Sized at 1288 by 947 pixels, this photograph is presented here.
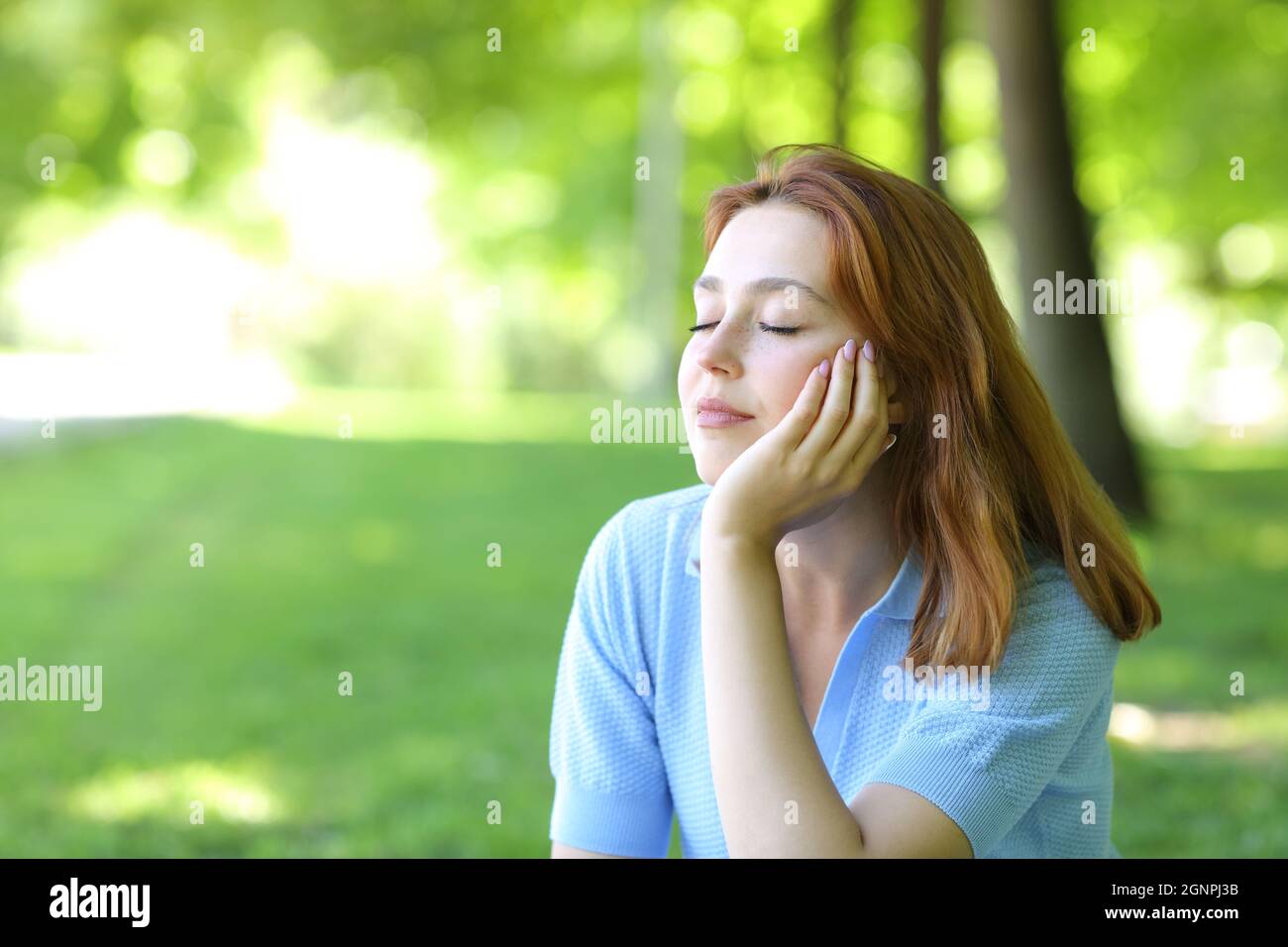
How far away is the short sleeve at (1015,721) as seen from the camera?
2.07 meters

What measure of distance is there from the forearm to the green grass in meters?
2.95

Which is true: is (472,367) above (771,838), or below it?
above

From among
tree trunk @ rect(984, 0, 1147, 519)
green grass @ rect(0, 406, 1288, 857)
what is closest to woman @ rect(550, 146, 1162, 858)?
green grass @ rect(0, 406, 1288, 857)

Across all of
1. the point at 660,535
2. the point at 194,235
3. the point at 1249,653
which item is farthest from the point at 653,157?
the point at 660,535

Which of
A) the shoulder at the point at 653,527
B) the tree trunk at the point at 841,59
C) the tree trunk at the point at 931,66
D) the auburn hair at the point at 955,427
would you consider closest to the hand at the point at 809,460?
the auburn hair at the point at 955,427

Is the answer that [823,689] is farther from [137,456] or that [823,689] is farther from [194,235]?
[194,235]

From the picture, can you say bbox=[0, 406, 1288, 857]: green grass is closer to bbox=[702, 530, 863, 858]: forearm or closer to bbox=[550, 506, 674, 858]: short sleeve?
bbox=[550, 506, 674, 858]: short sleeve

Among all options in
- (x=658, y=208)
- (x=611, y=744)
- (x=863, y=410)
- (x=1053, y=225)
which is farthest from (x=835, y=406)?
(x=658, y=208)

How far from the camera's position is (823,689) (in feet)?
8.16

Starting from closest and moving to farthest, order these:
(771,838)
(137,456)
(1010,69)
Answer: (771,838), (1010,69), (137,456)

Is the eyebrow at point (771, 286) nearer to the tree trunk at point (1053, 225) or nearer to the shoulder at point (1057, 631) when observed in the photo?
the shoulder at point (1057, 631)

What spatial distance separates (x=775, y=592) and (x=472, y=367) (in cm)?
3651

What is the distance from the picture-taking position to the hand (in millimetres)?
2197
